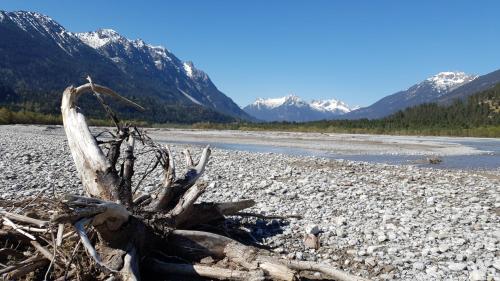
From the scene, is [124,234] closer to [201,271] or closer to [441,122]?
[201,271]

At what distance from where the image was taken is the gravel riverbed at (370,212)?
708cm

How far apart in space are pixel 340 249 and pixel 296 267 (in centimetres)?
161

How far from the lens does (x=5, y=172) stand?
14258mm

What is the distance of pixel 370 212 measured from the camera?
10070 mm

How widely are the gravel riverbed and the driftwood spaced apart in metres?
1.25

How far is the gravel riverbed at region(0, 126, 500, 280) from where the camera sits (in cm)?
708

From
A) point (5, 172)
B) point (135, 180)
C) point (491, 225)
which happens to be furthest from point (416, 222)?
point (5, 172)

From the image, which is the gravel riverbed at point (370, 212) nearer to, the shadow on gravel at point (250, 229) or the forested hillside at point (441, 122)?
the shadow on gravel at point (250, 229)

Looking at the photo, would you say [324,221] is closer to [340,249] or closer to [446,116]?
[340,249]

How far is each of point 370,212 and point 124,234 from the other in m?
5.80

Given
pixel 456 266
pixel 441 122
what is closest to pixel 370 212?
pixel 456 266

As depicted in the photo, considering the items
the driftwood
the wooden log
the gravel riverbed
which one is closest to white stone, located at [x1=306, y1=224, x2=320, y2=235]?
the gravel riverbed

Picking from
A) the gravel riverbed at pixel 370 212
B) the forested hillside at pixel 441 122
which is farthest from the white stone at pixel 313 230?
the forested hillside at pixel 441 122

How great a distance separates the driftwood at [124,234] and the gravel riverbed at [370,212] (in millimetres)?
1246
